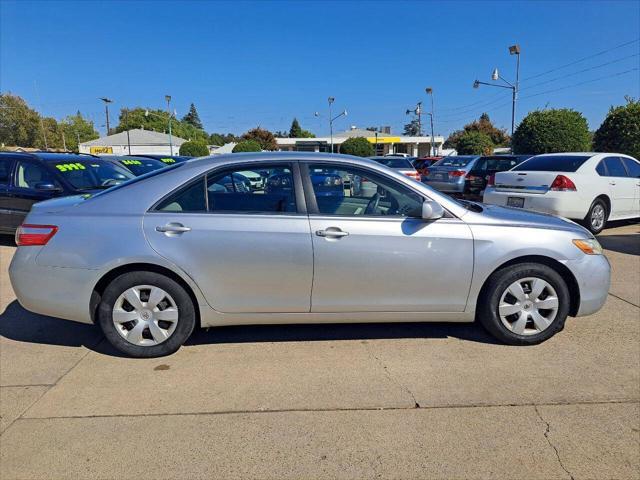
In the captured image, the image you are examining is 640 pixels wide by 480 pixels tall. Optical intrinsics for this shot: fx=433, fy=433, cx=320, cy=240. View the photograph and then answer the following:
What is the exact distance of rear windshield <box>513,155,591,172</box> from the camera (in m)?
7.98

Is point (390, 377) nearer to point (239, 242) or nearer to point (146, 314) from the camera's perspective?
point (239, 242)

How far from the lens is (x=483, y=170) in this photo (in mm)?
13016

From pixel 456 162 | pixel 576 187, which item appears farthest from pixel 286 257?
pixel 456 162

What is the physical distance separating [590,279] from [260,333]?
9.35 ft

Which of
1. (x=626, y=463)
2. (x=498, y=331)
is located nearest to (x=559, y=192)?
(x=498, y=331)

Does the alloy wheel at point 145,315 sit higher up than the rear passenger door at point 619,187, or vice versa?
the rear passenger door at point 619,187

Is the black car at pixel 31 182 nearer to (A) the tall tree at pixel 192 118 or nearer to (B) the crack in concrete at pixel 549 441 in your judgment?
(B) the crack in concrete at pixel 549 441

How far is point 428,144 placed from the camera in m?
65.9

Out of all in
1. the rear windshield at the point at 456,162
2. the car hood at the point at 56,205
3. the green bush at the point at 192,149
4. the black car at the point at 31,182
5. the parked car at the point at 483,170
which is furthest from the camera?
the green bush at the point at 192,149

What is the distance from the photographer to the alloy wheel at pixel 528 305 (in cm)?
354

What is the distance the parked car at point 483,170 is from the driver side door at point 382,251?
10.1 meters

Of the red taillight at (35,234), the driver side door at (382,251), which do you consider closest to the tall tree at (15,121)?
the red taillight at (35,234)

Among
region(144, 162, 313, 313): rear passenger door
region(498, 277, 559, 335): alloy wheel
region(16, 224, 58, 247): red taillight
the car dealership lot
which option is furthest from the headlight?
region(16, 224, 58, 247): red taillight

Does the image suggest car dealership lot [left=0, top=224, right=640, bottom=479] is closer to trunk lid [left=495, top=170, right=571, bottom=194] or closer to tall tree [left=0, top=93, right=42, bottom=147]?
trunk lid [left=495, top=170, right=571, bottom=194]
